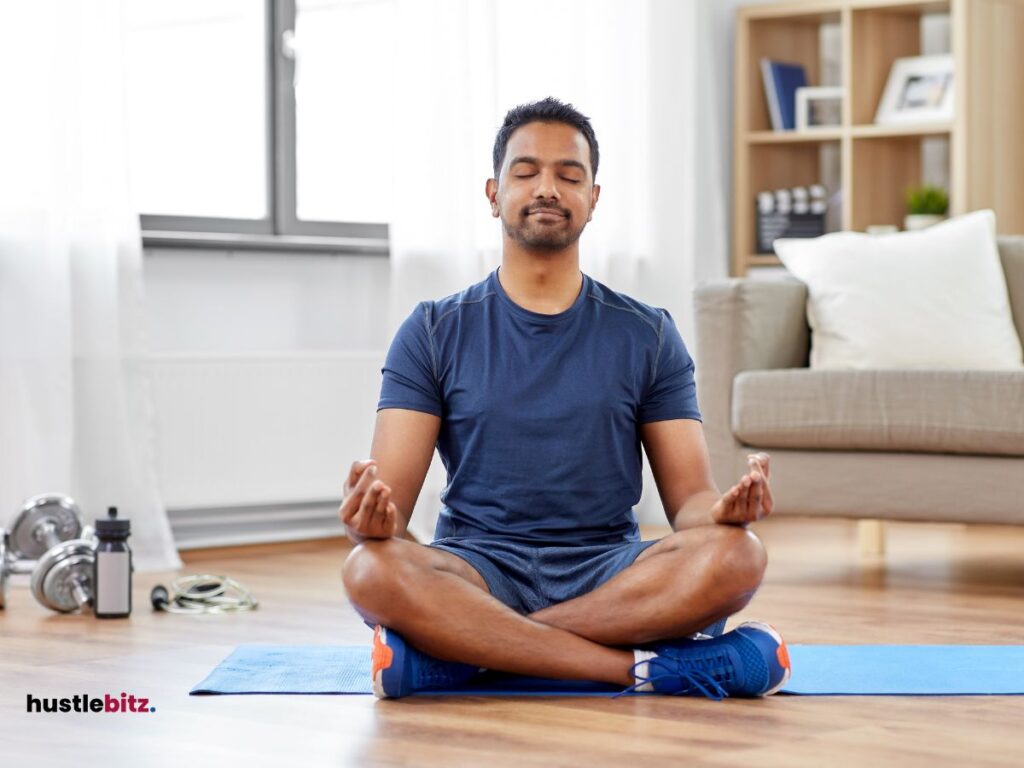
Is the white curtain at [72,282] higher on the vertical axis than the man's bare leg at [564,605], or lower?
higher

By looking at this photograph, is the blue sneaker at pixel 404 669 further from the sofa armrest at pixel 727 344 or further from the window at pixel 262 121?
the window at pixel 262 121

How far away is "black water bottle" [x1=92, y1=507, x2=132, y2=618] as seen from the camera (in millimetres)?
3238

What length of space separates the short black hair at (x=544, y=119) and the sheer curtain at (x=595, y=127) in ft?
7.02

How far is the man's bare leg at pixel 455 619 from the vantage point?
2.25 meters

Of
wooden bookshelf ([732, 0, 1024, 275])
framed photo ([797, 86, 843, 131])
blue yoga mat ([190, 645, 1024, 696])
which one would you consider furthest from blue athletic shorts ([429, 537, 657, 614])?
framed photo ([797, 86, 843, 131])

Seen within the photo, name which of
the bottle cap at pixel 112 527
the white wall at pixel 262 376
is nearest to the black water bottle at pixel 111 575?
the bottle cap at pixel 112 527

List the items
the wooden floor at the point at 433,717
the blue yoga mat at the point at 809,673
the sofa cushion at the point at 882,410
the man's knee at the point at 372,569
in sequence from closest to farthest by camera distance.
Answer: the wooden floor at the point at 433,717
the man's knee at the point at 372,569
the blue yoga mat at the point at 809,673
the sofa cushion at the point at 882,410

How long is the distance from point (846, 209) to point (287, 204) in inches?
68.7

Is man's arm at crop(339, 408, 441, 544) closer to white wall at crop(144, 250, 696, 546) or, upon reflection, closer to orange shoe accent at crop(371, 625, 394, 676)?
orange shoe accent at crop(371, 625, 394, 676)

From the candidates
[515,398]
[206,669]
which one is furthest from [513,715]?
[206,669]

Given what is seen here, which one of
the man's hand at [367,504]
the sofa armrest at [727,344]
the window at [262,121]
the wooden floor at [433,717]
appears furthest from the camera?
the window at [262,121]

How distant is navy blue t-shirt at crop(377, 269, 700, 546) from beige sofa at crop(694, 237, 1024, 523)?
3.84ft

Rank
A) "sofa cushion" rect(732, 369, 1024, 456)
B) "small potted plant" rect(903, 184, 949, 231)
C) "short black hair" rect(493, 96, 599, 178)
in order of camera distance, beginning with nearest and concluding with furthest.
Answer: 1. "short black hair" rect(493, 96, 599, 178)
2. "sofa cushion" rect(732, 369, 1024, 456)
3. "small potted plant" rect(903, 184, 949, 231)

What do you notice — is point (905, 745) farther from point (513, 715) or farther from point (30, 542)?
point (30, 542)
